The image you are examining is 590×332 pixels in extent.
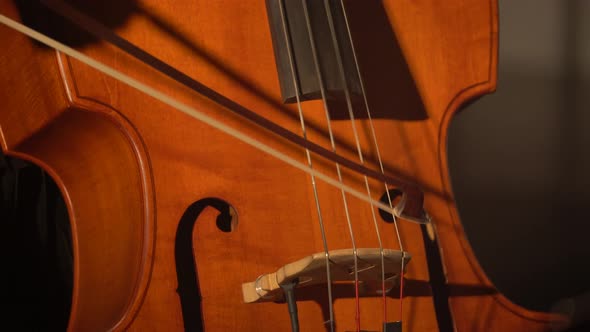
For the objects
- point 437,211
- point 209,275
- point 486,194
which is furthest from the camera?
point 486,194

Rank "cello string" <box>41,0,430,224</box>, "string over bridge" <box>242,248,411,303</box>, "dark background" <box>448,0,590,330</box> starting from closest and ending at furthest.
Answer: "cello string" <box>41,0,430,224</box>
"string over bridge" <box>242,248,411,303</box>
"dark background" <box>448,0,590,330</box>

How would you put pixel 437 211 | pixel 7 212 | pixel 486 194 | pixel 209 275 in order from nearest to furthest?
pixel 209 275 < pixel 437 211 < pixel 7 212 < pixel 486 194

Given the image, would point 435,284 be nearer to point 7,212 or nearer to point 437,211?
point 437,211

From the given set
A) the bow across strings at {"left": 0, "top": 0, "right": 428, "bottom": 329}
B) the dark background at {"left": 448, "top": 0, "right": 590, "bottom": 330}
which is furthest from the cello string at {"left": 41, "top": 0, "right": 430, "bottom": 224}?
the dark background at {"left": 448, "top": 0, "right": 590, "bottom": 330}

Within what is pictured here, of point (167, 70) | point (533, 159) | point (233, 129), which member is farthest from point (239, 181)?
point (533, 159)

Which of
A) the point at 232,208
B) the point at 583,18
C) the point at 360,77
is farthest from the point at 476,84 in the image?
the point at 583,18

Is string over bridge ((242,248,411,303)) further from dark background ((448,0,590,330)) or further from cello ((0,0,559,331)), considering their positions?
dark background ((448,0,590,330))

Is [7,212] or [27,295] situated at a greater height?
[7,212]

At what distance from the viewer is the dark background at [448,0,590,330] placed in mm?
1404

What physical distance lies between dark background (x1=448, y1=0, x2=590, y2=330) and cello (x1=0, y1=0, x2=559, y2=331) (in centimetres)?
67

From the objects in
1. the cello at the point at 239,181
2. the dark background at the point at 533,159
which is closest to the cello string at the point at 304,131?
the cello at the point at 239,181

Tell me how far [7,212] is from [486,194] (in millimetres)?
989

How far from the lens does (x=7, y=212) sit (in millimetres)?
935

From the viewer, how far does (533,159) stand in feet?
4.69
